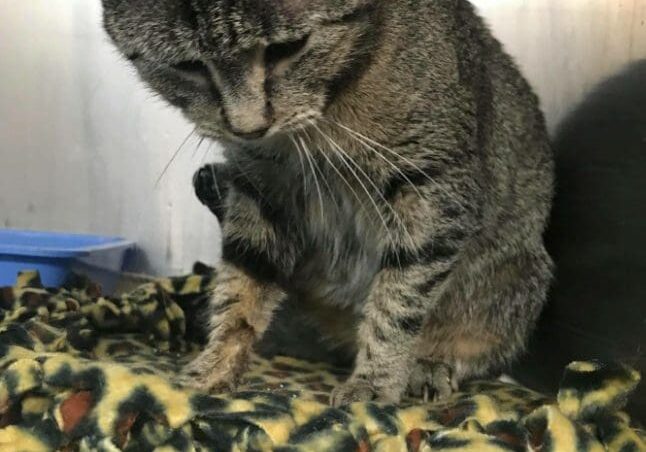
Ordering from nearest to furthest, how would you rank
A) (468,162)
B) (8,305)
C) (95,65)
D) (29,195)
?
(468,162) < (8,305) < (95,65) < (29,195)

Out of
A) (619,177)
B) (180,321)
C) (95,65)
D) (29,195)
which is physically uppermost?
(95,65)

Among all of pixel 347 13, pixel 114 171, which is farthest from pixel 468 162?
pixel 114 171

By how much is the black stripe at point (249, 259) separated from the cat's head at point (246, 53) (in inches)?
13.2

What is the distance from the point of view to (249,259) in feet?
4.86

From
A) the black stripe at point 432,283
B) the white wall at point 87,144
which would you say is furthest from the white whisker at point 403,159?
the white wall at point 87,144

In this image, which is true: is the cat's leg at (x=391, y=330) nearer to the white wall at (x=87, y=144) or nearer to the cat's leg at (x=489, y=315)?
the cat's leg at (x=489, y=315)

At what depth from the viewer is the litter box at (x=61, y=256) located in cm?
183

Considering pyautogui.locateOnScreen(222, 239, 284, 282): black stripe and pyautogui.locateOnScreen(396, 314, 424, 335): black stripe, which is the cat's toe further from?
pyautogui.locateOnScreen(222, 239, 284, 282): black stripe

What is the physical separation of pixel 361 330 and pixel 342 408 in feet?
0.76

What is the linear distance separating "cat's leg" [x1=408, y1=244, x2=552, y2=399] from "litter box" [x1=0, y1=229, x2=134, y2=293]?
0.83 metres

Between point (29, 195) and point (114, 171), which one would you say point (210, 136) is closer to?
point (114, 171)

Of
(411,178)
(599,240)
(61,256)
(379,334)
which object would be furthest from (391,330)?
(61,256)

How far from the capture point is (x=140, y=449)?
1.07 m

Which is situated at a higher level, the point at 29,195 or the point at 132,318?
the point at 29,195
